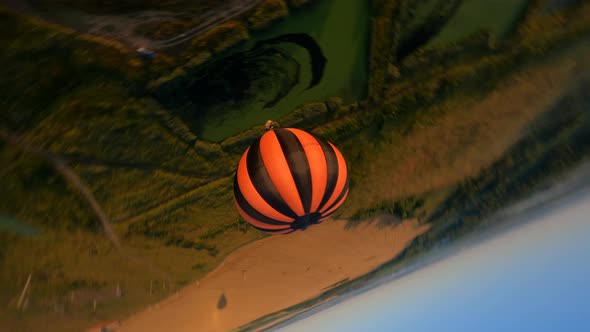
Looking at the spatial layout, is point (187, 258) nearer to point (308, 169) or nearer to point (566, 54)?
point (308, 169)

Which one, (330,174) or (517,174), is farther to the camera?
(517,174)

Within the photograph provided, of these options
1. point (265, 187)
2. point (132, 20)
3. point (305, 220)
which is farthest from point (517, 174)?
point (132, 20)

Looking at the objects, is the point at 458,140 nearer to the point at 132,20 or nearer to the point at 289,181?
the point at 289,181

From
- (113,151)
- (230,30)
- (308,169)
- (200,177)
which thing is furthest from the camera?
(200,177)

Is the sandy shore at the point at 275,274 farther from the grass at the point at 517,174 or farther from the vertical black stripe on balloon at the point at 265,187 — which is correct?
the vertical black stripe on balloon at the point at 265,187

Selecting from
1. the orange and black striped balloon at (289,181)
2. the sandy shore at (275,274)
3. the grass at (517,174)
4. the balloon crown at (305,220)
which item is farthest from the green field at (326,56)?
the grass at (517,174)

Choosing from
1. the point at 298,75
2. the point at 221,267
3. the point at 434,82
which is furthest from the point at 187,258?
the point at 434,82
